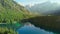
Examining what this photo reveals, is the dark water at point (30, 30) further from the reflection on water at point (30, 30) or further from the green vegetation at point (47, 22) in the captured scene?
the green vegetation at point (47, 22)

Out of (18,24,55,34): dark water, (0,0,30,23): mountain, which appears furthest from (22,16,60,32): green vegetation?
(0,0,30,23): mountain

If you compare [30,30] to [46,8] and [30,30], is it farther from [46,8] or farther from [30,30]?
[46,8]

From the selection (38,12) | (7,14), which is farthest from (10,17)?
(38,12)

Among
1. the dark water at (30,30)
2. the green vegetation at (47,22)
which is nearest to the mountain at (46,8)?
the green vegetation at (47,22)

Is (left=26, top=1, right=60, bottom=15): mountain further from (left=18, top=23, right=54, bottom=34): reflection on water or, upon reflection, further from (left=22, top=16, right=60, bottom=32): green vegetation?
(left=18, top=23, right=54, bottom=34): reflection on water

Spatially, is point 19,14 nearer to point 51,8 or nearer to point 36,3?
point 36,3

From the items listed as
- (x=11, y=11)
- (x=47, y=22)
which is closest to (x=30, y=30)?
(x=47, y=22)
